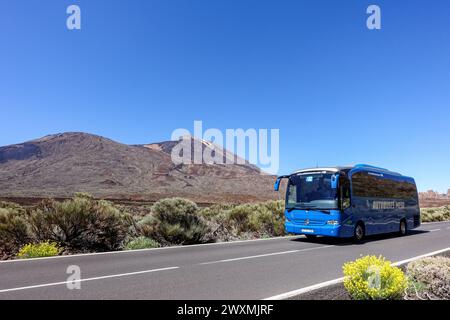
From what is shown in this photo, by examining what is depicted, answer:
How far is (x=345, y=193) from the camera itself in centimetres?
1408

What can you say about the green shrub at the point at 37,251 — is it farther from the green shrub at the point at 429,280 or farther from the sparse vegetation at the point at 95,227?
the green shrub at the point at 429,280

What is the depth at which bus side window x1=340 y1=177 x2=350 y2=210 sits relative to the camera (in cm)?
1388

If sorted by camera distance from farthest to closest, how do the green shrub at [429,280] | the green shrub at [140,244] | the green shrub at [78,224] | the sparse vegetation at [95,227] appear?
the green shrub at [140,244] < the green shrub at [78,224] < the sparse vegetation at [95,227] < the green shrub at [429,280]

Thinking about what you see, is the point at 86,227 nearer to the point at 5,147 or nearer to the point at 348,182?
the point at 348,182

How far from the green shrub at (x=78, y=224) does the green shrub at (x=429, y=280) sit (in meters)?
9.37

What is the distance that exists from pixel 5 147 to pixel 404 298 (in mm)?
129274

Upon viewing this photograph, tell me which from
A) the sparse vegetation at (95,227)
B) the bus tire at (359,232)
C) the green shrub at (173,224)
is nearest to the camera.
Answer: the sparse vegetation at (95,227)

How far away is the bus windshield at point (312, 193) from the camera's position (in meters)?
13.9

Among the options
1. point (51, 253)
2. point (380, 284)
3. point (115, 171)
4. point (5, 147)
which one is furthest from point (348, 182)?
point (5, 147)

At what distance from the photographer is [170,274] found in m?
7.94

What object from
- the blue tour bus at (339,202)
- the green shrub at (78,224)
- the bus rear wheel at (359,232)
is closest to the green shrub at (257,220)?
the blue tour bus at (339,202)

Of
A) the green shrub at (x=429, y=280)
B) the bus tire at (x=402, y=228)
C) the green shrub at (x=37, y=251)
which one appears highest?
the green shrub at (x=429, y=280)

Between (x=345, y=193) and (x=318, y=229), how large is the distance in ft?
5.54
